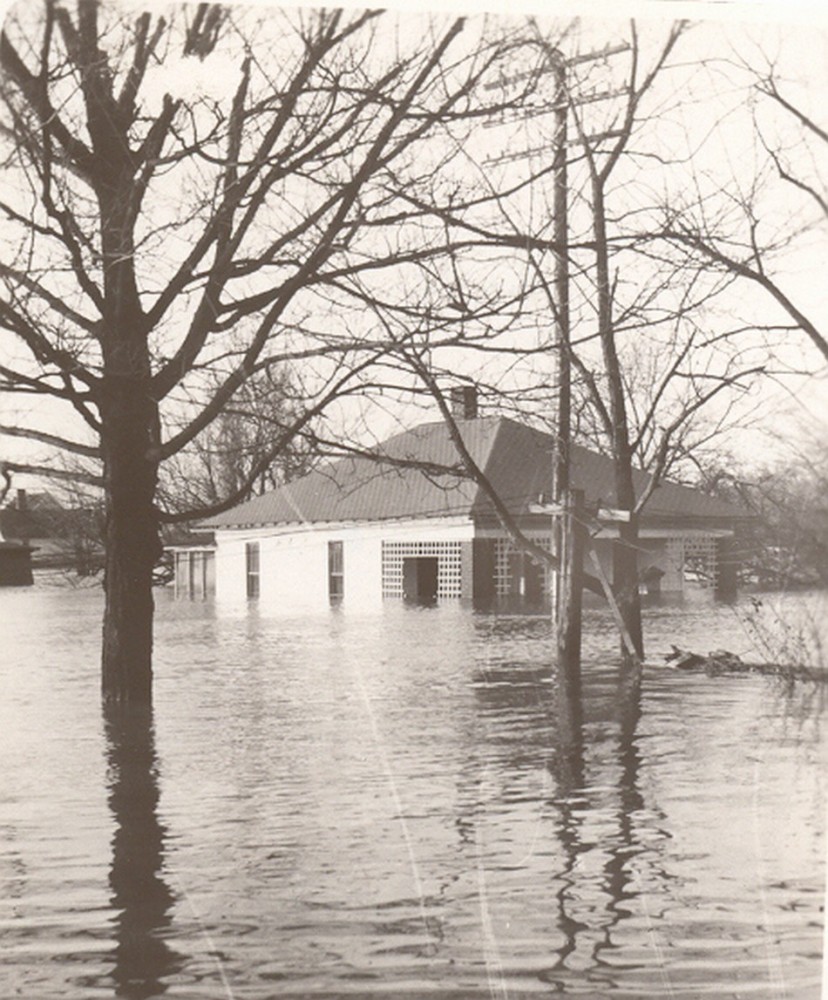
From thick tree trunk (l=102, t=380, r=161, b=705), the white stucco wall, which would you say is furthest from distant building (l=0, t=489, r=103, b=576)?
the white stucco wall

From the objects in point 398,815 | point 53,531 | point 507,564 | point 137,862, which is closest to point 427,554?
point 507,564

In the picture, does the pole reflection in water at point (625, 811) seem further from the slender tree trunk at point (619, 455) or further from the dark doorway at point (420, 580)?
the dark doorway at point (420, 580)

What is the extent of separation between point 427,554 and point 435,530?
0.07 metres

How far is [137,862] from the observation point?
2898 millimetres

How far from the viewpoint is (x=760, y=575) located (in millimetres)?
3344

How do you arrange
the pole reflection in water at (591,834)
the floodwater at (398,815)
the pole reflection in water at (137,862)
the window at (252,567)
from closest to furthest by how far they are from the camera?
the pole reflection in water at (137,862)
the floodwater at (398,815)
the pole reflection in water at (591,834)
the window at (252,567)

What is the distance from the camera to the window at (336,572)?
Result: 3.28m

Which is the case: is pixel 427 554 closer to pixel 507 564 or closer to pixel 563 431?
pixel 507 564

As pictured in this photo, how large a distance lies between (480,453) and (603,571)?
0.44 metres

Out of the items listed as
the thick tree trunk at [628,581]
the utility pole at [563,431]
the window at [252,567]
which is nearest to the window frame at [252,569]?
the window at [252,567]

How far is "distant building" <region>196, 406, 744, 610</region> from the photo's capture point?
126 inches

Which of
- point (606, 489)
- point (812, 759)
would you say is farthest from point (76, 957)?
point (812, 759)

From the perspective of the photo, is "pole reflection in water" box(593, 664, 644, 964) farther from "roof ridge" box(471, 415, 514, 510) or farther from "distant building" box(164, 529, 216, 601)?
"distant building" box(164, 529, 216, 601)

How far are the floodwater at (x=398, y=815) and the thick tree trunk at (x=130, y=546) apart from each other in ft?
0.14
